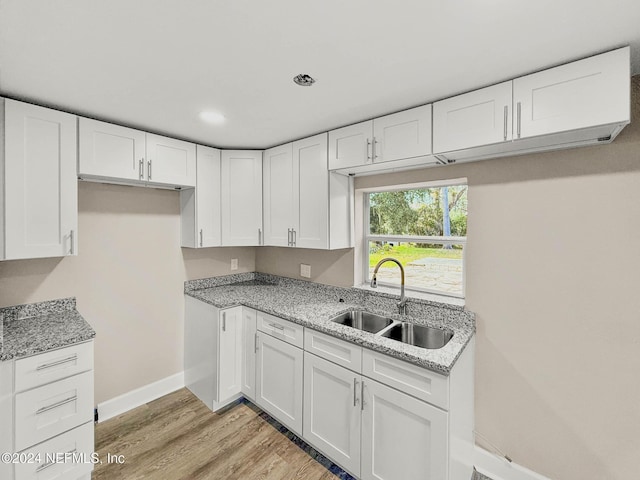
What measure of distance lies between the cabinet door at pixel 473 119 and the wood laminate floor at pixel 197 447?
86.7 inches

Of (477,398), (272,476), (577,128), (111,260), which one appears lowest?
(272,476)

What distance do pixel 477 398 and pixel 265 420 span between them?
1611 mm

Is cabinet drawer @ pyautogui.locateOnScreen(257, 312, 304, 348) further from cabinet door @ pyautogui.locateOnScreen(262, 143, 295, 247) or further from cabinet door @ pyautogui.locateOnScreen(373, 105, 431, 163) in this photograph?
cabinet door @ pyautogui.locateOnScreen(373, 105, 431, 163)

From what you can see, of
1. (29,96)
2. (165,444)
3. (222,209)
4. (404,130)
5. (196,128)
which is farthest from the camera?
(222,209)

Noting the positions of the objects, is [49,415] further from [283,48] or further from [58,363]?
[283,48]

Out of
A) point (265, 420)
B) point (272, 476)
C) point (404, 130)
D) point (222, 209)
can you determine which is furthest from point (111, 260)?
point (404, 130)

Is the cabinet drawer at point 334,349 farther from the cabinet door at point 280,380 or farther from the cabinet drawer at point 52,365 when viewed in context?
the cabinet drawer at point 52,365

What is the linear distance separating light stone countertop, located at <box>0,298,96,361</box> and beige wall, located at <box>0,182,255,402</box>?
0.21 feet

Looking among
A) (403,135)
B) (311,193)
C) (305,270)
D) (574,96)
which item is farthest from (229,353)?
(574,96)

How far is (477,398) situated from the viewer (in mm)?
1917

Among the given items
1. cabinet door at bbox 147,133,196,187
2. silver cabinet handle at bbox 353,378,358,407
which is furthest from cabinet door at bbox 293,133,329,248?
silver cabinet handle at bbox 353,378,358,407

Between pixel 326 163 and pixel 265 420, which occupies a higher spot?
pixel 326 163

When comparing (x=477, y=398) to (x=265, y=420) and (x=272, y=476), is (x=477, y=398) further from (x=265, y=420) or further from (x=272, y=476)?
(x=265, y=420)

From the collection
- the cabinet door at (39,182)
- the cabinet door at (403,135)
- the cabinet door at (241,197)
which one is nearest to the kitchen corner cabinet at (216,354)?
the cabinet door at (241,197)
